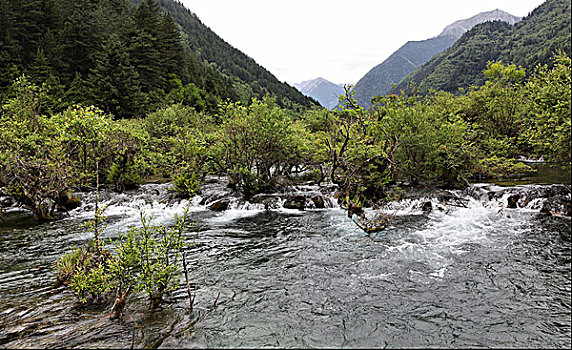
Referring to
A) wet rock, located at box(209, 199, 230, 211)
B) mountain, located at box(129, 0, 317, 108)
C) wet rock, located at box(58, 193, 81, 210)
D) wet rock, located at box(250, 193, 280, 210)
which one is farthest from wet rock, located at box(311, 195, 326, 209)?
mountain, located at box(129, 0, 317, 108)

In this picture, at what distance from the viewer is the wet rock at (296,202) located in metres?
19.1

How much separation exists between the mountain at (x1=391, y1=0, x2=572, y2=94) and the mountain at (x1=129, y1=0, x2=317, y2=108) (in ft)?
147

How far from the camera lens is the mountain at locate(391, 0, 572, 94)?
101 m

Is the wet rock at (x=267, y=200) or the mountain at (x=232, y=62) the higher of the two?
the mountain at (x=232, y=62)

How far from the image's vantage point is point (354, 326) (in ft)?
22.8

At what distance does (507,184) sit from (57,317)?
2303 cm

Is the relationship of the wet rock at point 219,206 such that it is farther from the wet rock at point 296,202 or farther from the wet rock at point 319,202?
the wet rock at point 319,202

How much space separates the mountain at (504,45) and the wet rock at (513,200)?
8535 centimetres

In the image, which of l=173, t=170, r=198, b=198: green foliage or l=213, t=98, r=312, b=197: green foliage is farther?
l=173, t=170, r=198, b=198: green foliage

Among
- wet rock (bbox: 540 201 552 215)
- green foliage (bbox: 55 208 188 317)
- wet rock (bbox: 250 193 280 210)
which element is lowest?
wet rock (bbox: 540 201 552 215)

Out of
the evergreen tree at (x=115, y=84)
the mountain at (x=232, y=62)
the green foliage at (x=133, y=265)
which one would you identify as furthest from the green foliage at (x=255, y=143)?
the mountain at (x=232, y=62)

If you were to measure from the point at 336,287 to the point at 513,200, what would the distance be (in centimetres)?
1316

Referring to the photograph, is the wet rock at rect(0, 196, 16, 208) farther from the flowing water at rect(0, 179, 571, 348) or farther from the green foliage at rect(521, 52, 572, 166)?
the green foliage at rect(521, 52, 572, 166)

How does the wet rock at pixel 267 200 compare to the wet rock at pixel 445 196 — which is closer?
the wet rock at pixel 445 196
